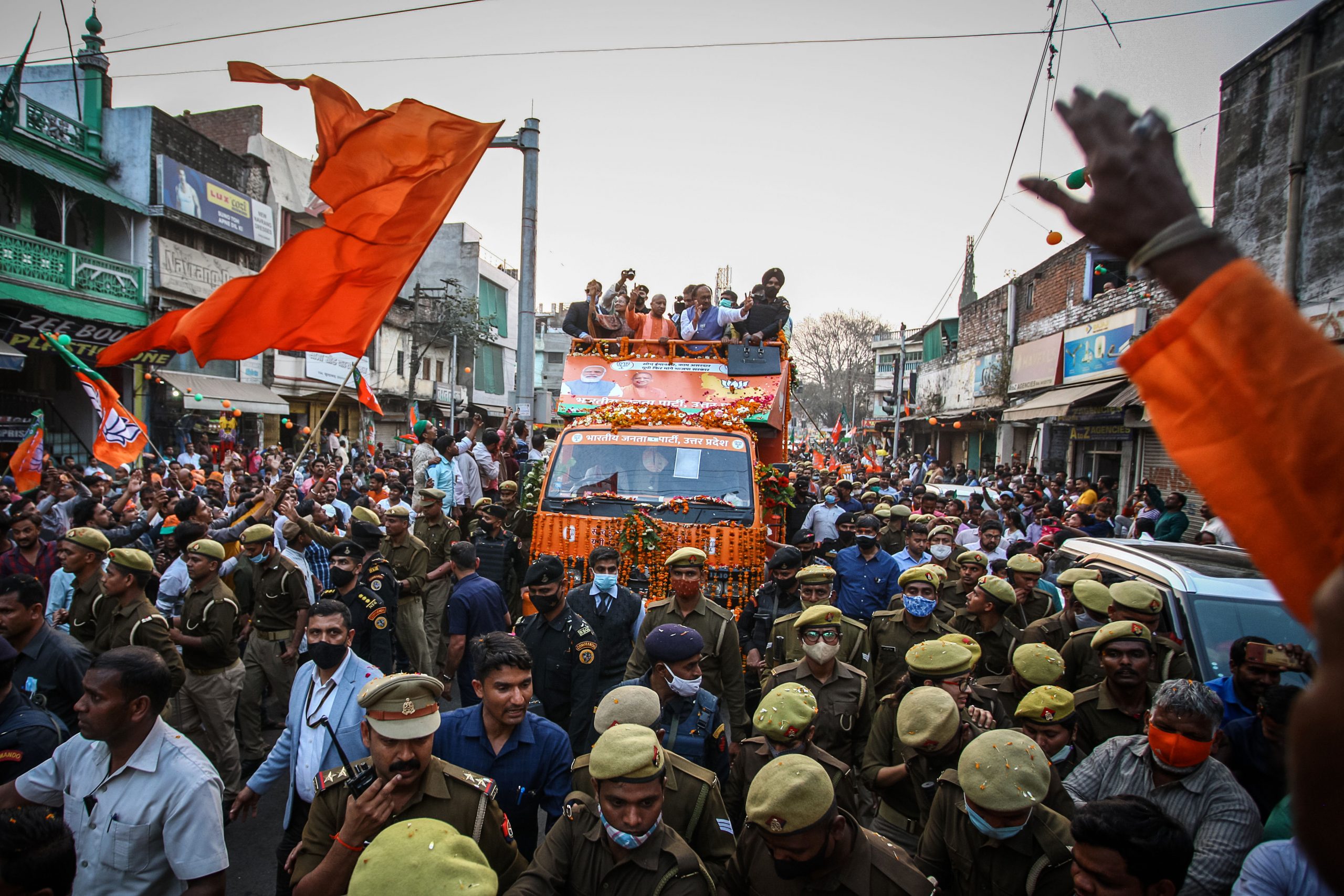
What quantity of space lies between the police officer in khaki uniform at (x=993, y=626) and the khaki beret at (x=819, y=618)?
1.44 metres

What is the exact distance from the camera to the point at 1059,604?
7.07 meters

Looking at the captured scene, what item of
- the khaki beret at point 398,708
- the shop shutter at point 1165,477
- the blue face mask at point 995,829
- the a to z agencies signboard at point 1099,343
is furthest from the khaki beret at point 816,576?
the a to z agencies signboard at point 1099,343

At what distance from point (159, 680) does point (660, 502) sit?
4.62 metres

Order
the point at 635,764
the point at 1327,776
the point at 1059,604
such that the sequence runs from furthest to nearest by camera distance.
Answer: the point at 1059,604 < the point at 635,764 < the point at 1327,776

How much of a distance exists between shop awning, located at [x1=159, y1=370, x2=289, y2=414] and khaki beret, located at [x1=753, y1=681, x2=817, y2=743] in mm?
22233

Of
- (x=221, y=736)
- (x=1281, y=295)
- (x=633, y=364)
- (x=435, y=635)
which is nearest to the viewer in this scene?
(x=1281, y=295)

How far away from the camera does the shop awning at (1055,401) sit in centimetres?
1708

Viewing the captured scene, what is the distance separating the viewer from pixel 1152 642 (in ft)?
14.4

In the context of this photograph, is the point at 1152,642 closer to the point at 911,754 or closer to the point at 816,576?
the point at 911,754

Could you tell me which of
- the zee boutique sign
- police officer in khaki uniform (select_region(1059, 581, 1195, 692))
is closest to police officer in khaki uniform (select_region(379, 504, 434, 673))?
police officer in khaki uniform (select_region(1059, 581, 1195, 692))

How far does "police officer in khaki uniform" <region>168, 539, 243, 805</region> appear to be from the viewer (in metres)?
5.53

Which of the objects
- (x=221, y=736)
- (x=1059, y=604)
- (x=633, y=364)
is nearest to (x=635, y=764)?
(x=221, y=736)

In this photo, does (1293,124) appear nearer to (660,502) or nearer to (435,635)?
(660,502)

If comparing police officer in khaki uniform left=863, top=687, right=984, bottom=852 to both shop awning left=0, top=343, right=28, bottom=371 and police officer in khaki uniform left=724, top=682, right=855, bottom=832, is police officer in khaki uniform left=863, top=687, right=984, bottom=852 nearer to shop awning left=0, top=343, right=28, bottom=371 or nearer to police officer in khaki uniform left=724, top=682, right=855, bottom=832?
police officer in khaki uniform left=724, top=682, right=855, bottom=832
